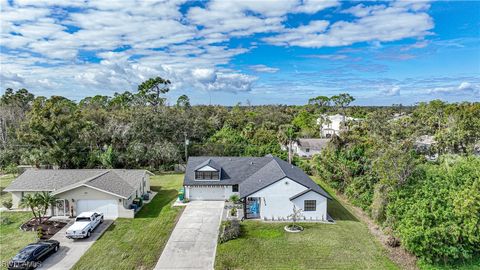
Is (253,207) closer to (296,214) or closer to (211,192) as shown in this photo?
(296,214)

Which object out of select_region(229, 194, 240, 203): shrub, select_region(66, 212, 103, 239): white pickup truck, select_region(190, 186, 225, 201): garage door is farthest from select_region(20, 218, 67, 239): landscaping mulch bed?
select_region(229, 194, 240, 203): shrub

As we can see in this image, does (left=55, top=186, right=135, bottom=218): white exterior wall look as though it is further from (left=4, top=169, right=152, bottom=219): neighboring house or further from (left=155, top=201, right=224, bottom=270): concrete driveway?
(left=155, top=201, right=224, bottom=270): concrete driveway

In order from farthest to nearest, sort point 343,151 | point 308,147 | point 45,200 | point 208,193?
point 308,147 → point 343,151 → point 208,193 → point 45,200

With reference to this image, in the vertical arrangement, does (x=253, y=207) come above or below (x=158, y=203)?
above

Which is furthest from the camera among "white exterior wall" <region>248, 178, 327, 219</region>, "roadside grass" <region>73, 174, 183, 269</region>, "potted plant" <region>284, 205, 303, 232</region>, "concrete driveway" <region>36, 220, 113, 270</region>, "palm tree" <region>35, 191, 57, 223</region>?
"white exterior wall" <region>248, 178, 327, 219</region>

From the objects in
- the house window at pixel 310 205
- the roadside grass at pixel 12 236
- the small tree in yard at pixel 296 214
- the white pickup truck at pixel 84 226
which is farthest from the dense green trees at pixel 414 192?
the roadside grass at pixel 12 236

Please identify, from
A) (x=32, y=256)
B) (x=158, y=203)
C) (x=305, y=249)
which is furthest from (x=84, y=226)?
(x=305, y=249)
